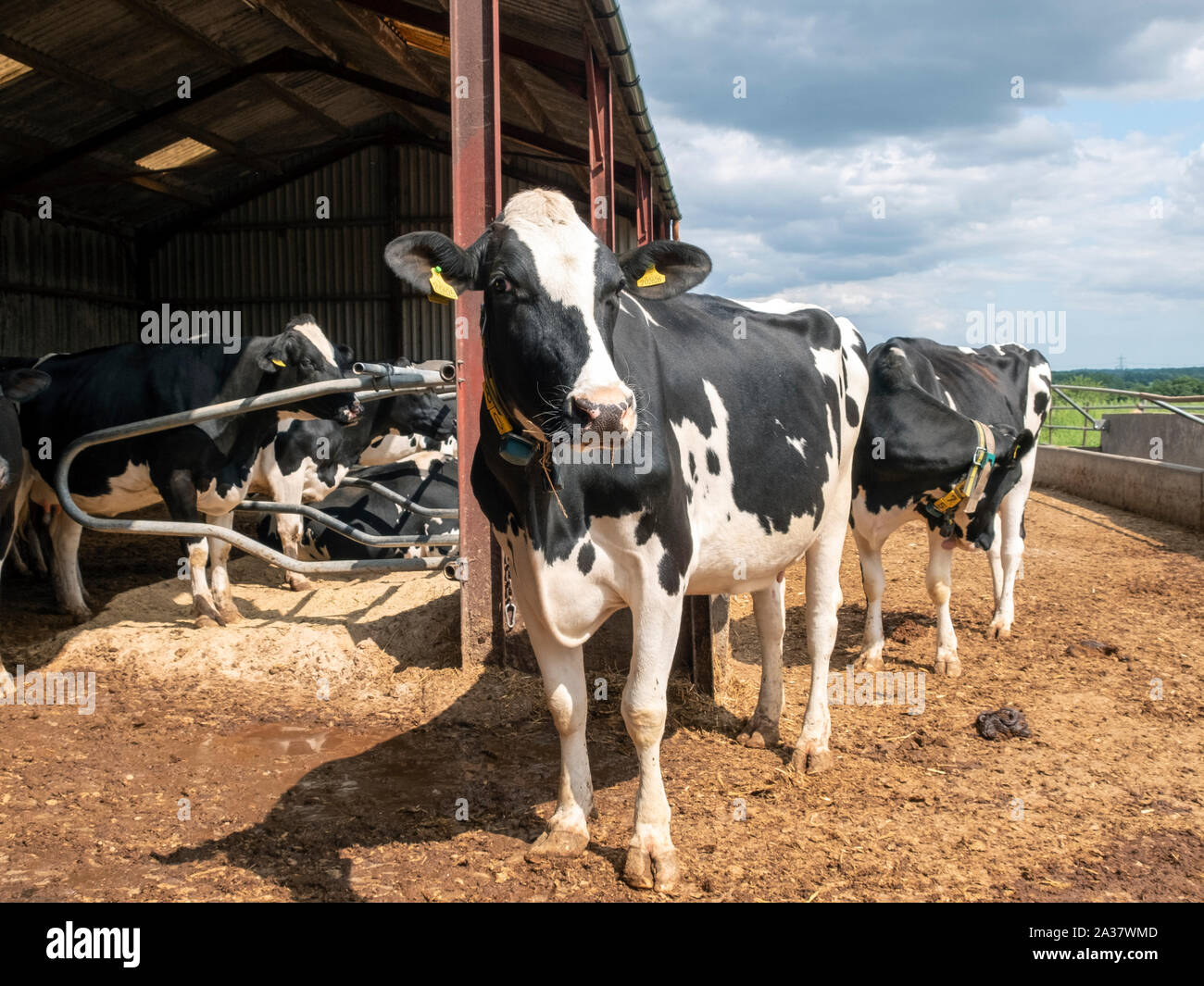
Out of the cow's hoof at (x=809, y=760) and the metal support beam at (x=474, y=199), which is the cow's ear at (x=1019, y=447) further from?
the metal support beam at (x=474, y=199)

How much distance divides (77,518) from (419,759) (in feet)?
8.43

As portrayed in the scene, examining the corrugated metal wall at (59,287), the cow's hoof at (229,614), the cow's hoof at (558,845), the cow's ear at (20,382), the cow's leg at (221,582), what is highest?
the corrugated metal wall at (59,287)

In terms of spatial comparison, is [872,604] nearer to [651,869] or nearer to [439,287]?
[651,869]

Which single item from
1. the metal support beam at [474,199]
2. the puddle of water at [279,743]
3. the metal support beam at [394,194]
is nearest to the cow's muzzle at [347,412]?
the metal support beam at [474,199]

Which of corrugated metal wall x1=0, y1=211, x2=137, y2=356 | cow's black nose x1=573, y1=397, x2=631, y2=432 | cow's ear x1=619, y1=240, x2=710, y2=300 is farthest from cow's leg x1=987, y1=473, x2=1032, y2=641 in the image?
corrugated metal wall x1=0, y1=211, x2=137, y2=356

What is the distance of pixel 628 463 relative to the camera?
3484 millimetres

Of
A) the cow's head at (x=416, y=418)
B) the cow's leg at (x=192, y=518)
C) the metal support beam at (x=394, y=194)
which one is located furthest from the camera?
the metal support beam at (x=394, y=194)

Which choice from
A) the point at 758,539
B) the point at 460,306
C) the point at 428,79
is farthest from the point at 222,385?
the point at 428,79

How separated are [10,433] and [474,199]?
3.00m

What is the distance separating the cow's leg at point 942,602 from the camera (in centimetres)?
643

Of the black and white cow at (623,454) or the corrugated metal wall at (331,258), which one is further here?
the corrugated metal wall at (331,258)

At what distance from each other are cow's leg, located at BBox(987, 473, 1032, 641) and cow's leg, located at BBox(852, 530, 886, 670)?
47.8 inches

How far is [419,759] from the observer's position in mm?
4805

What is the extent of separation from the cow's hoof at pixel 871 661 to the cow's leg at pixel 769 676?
1.61 metres
